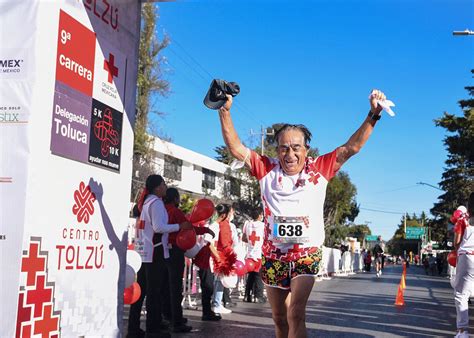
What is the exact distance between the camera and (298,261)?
4.36m

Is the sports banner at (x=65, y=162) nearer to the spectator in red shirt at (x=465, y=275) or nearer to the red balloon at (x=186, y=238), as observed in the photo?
the red balloon at (x=186, y=238)

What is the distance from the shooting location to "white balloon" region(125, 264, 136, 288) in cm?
556

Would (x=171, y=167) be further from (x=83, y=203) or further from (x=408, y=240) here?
(x=408, y=240)

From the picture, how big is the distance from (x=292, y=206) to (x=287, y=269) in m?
0.50

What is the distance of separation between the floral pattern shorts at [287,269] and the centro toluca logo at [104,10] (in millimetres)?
2509

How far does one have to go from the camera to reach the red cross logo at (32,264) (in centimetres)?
371

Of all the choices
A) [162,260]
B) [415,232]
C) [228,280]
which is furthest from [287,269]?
[415,232]

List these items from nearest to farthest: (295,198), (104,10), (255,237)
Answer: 1. (295,198)
2. (104,10)
3. (255,237)

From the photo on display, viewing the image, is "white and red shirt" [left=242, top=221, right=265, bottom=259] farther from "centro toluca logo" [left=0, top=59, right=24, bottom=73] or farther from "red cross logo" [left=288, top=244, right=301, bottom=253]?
"centro toluca logo" [left=0, top=59, right=24, bottom=73]

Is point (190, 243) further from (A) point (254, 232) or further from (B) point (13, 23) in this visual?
(A) point (254, 232)

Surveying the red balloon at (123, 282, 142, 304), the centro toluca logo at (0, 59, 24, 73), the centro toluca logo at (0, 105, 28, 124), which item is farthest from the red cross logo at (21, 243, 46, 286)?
the red balloon at (123, 282, 142, 304)

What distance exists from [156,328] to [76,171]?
10.1 feet

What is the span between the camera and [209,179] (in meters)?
58.9

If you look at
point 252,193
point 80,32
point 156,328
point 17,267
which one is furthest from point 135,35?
point 252,193
